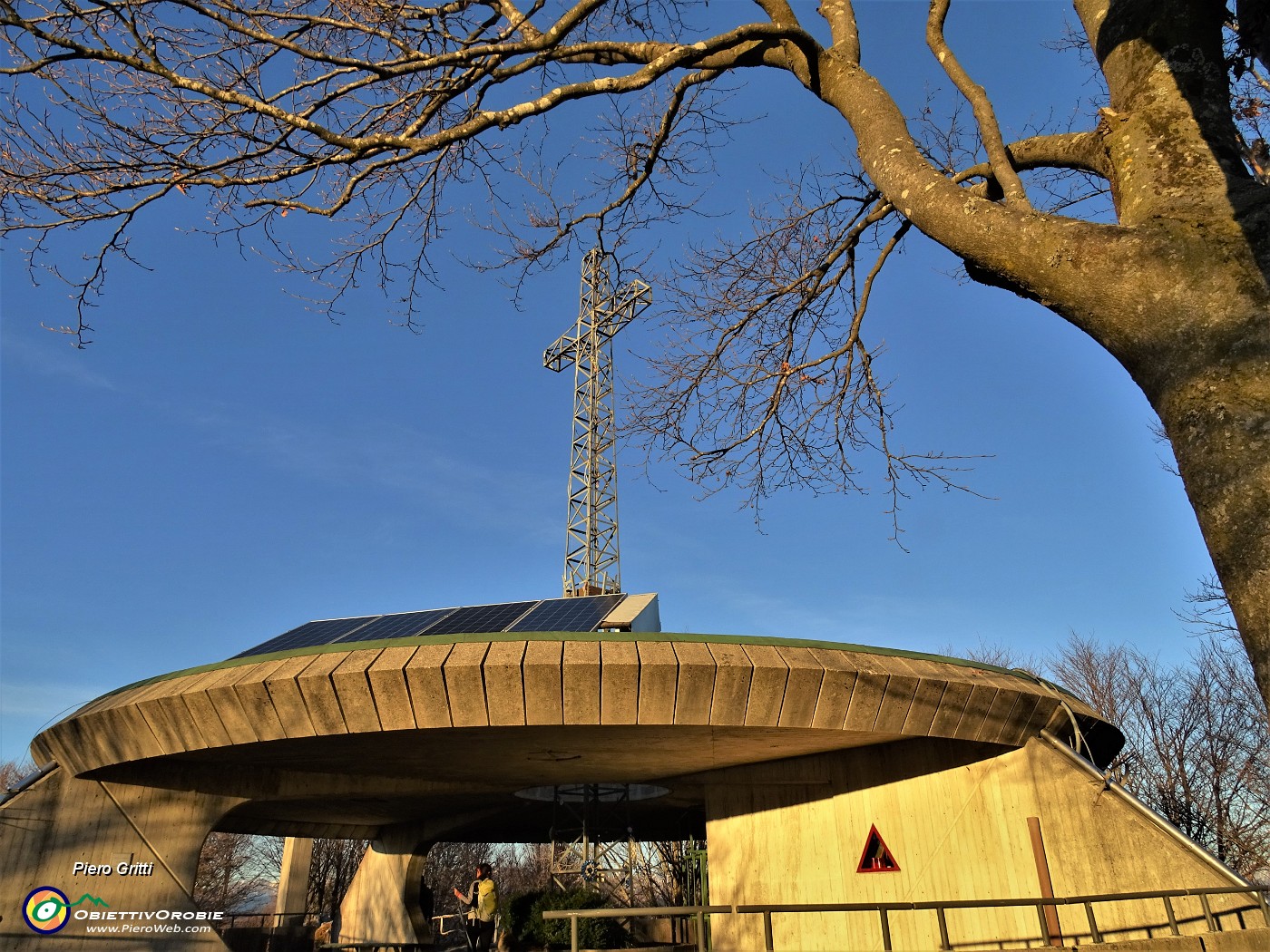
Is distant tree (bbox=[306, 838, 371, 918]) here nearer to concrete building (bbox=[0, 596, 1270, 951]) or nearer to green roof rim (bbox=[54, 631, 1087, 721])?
concrete building (bbox=[0, 596, 1270, 951])

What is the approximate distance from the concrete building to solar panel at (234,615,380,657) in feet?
1.53

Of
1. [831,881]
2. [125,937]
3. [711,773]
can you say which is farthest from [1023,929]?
[125,937]

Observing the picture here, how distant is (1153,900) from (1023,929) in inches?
66.8

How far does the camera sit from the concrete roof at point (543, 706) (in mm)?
10141

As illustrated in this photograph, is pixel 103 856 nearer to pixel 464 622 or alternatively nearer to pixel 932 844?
pixel 464 622

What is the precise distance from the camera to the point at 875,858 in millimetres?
12398

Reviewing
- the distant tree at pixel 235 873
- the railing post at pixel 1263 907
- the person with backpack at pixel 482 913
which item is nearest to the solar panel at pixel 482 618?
the person with backpack at pixel 482 913

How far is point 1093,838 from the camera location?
10.7m

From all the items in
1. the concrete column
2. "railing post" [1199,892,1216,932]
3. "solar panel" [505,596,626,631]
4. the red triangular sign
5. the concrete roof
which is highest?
"solar panel" [505,596,626,631]

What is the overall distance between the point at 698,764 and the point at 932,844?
402cm

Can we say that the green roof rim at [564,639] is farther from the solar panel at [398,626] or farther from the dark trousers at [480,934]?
the dark trousers at [480,934]

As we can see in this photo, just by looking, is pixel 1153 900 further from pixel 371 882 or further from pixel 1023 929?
pixel 371 882

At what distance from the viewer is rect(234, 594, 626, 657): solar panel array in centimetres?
1332

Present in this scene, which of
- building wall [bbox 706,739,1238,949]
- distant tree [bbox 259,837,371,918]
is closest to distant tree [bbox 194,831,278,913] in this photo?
distant tree [bbox 259,837,371,918]
